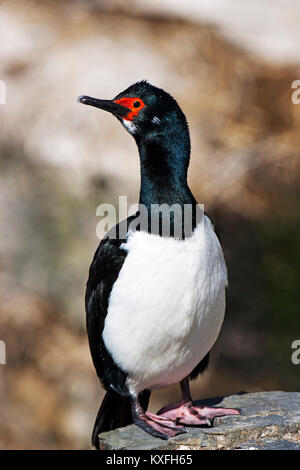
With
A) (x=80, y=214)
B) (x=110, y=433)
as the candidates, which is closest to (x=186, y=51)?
(x=80, y=214)

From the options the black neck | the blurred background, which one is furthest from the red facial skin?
the blurred background

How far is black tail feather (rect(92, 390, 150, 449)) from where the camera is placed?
4371mm

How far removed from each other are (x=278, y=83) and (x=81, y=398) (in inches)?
166

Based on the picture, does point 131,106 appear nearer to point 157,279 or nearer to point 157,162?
Result: point 157,162

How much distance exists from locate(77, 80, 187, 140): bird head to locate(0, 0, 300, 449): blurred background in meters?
3.97

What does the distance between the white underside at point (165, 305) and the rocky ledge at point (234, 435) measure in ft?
1.05

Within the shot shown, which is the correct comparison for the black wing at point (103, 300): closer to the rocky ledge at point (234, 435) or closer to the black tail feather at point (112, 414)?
the black tail feather at point (112, 414)

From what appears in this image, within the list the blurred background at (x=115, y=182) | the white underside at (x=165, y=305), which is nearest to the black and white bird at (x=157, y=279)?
the white underside at (x=165, y=305)

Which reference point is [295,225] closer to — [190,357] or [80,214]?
[80,214]

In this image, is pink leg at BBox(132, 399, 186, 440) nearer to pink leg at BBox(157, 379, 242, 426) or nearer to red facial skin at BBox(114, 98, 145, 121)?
pink leg at BBox(157, 379, 242, 426)

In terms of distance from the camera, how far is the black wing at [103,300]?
4.09 metres

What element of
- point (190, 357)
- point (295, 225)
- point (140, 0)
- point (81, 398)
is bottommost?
point (81, 398)

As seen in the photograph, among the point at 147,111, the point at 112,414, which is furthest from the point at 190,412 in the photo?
the point at 147,111
